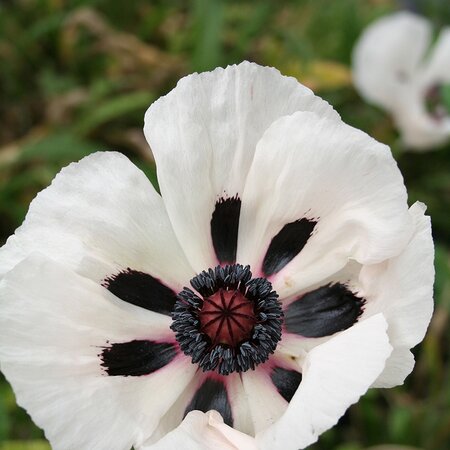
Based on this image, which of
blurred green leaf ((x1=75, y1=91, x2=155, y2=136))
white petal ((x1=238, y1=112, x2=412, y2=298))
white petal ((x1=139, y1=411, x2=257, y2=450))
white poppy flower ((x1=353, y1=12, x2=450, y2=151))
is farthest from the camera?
white poppy flower ((x1=353, y1=12, x2=450, y2=151))

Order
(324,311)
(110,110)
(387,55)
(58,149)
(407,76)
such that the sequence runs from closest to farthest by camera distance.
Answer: (324,311) < (58,149) < (110,110) < (387,55) < (407,76)

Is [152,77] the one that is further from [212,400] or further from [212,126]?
[212,400]

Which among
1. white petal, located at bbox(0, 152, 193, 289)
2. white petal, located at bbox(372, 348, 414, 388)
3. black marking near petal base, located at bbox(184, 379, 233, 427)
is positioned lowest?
white petal, located at bbox(372, 348, 414, 388)

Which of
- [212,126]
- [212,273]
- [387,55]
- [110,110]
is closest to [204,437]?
[212,273]

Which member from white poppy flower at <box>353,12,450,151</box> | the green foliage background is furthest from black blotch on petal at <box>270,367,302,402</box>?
white poppy flower at <box>353,12,450,151</box>

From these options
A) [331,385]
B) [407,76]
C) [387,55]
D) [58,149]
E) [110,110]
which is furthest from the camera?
[407,76]

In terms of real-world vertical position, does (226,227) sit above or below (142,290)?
above

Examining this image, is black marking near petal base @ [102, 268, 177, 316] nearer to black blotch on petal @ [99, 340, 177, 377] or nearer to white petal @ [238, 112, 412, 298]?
black blotch on petal @ [99, 340, 177, 377]

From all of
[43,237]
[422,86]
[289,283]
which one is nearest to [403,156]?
[422,86]
